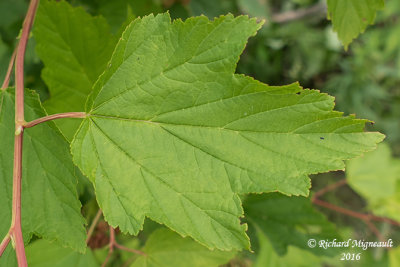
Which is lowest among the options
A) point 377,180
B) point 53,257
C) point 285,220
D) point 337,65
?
point 377,180

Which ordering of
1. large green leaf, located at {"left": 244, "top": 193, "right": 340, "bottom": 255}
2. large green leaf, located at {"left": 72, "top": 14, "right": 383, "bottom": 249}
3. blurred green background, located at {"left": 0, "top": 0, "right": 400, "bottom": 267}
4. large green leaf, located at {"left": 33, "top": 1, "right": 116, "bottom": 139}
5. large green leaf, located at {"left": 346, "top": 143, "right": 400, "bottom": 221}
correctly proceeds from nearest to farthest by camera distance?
large green leaf, located at {"left": 72, "top": 14, "right": 383, "bottom": 249} → large green leaf, located at {"left": 33, "top": 1, "right": 116, "bottom": 139} → large green leaf, located at {"left": 244, "top": 193, "right": 340, "bottom": 255} → large green leaf, located at {"left": 346, "top": 143, "right": 400, "bottom": 221} → blurred green background, located at {"left": 0, "top": 0, "right": 400, "bottom": 267}

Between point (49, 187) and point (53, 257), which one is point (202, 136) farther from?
point (53, 257)

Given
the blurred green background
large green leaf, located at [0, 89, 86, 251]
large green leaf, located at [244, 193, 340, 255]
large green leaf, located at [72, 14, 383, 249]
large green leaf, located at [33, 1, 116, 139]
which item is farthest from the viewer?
the blurred green background

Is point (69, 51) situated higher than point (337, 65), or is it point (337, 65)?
point (69, 51)

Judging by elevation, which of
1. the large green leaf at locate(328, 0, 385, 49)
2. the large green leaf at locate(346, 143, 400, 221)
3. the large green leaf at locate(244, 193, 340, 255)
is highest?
the large green leaf at locate(328, 0, 385, 49)

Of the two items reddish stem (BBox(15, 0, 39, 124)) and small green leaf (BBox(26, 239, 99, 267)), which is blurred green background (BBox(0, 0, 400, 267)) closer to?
reddish stem (BBox(15, 0, 39, 124))

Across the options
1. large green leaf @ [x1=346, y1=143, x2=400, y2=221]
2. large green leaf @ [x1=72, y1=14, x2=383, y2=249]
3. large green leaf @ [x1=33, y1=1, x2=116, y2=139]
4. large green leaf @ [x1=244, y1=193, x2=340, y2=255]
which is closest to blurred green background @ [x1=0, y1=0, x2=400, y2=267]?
large green leaf @ [x1=346, y1=143, x2=400, y2=221]

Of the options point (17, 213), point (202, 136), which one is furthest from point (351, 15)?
point (17, 213)
